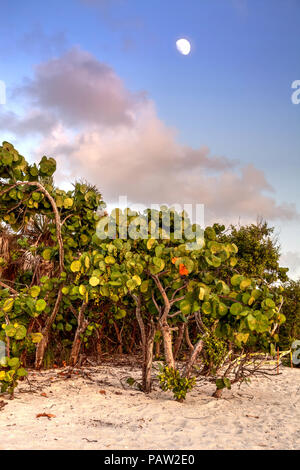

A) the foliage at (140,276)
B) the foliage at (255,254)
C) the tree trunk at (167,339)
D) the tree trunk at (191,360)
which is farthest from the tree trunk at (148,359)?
the foliage at (255,254)

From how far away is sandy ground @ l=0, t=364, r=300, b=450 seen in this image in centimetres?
351

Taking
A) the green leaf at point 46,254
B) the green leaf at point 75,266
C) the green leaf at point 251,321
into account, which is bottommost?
the green leaf at point 251,321

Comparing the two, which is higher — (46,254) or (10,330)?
(46,254)

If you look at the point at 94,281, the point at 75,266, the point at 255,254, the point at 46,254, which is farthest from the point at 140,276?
the point at 255,254

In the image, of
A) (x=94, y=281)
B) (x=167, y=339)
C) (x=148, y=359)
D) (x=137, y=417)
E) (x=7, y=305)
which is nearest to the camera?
(x=137, y=417)

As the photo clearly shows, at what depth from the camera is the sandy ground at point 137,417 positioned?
11.5 feet

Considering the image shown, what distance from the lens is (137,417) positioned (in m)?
4.38

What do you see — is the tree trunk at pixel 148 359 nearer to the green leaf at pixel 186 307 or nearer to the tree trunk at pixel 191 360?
the tree trunk at pixel 191 360

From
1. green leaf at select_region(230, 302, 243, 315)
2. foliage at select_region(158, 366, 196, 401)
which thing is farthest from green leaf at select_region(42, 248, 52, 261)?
green leaf at select_region(230, 302, 243, 315)

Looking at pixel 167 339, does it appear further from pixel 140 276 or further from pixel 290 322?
pixel 290 322

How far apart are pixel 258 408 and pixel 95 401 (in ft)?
6.52

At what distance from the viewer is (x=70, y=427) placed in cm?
398

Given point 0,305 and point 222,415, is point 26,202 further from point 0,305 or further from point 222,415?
point 222,415

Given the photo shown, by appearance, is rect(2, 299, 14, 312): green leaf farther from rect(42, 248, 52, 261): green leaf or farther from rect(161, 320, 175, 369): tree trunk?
rect(161, 320, 175, 369): tree trunk
